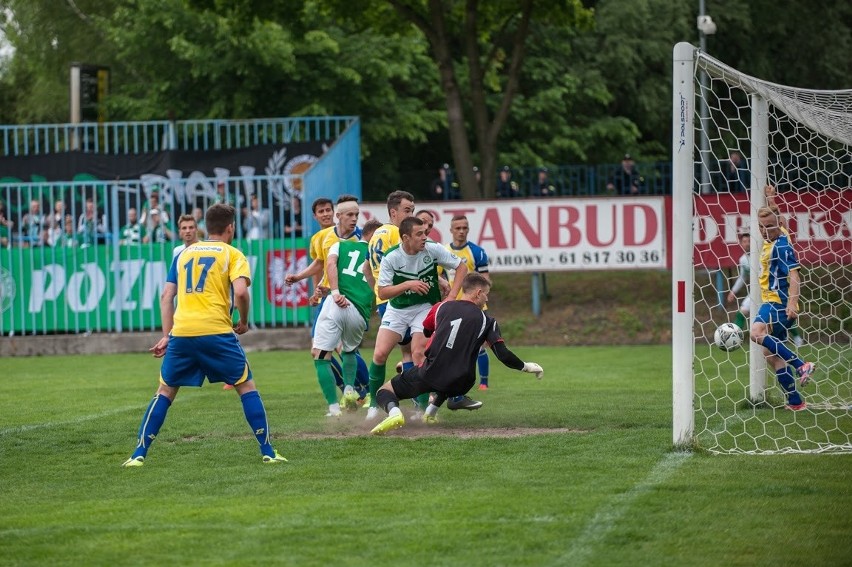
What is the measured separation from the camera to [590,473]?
845 cm

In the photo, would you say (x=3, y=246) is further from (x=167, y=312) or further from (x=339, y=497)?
(x=339, y=497)

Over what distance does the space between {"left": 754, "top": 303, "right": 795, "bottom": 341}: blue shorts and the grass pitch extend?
4.07 feet

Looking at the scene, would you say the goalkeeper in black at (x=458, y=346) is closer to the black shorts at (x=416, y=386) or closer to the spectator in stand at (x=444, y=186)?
the black shorts at (x=416, y=386)

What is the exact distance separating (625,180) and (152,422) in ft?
62.2

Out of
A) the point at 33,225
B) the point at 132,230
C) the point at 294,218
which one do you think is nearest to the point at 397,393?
the point at 294,218

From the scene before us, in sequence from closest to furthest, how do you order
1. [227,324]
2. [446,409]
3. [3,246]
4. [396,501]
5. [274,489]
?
[396,501] → [274,489] → [227,324] → [446,409] → [3,246]

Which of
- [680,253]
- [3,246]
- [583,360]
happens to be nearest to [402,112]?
[3,246]

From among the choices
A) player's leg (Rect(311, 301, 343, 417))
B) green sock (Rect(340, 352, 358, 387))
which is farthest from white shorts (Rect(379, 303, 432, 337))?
green sock (Rect(340, 352, 358, 387))

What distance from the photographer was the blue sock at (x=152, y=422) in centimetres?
912

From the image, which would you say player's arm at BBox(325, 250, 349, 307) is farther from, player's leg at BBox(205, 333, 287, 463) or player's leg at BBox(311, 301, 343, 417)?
player's leg at BBox(205, 333, 287, 463)

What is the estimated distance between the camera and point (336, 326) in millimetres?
11766

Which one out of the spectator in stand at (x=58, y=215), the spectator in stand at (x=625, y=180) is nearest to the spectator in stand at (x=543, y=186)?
the spectator in stand at (x=625, y=180)

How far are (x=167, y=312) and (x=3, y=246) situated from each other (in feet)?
46.0

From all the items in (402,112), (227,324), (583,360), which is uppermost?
(402,112)
